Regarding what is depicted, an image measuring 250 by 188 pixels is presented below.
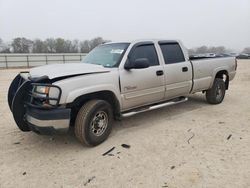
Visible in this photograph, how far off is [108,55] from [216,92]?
11.8 feet

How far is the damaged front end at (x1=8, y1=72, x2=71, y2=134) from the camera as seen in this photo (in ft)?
12.1

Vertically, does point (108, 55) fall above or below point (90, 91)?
above

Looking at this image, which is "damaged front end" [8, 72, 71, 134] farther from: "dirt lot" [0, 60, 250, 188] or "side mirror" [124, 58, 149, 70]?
"side mirror" [124, 58, 149, 70]

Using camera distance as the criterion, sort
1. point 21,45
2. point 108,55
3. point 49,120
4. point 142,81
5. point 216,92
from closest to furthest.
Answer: point 49,120, point 142,81, point 108,55, point 216,92, point 21,45

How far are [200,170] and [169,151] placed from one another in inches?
27.0

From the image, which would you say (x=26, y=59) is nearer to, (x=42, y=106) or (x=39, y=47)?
(x=39, y=47)

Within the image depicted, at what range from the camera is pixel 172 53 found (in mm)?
5719

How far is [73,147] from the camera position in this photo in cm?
425

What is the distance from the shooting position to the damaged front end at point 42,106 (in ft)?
12.1

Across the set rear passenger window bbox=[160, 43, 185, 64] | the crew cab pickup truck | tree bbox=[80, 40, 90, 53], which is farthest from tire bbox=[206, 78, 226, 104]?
tree bbox=[80, 40, 90, 53]

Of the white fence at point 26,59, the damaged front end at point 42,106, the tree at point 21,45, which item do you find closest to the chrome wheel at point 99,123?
the damaged front end at point 42,106

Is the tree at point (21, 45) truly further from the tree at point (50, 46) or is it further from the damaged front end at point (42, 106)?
the damaged front end at point (42, 106)

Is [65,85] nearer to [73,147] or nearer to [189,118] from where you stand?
[73,147]

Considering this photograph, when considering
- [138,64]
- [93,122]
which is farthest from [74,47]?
[93,122]
